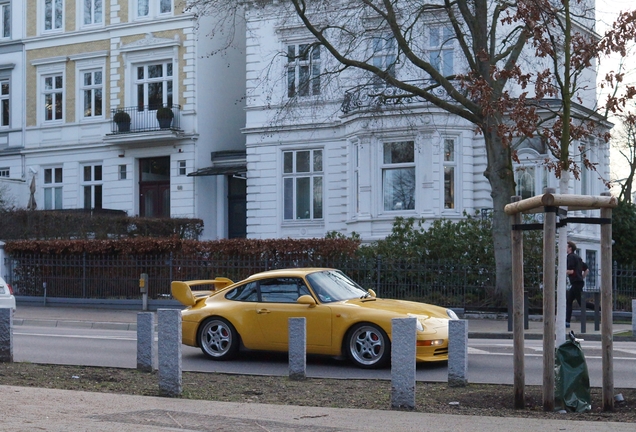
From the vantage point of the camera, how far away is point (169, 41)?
3750cm

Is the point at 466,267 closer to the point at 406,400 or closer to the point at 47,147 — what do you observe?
the point at 406,400

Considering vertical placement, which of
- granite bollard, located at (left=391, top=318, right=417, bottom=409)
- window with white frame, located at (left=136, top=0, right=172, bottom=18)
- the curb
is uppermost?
window with white frame, located at (left=136, top=0, right=172, bottom=18)

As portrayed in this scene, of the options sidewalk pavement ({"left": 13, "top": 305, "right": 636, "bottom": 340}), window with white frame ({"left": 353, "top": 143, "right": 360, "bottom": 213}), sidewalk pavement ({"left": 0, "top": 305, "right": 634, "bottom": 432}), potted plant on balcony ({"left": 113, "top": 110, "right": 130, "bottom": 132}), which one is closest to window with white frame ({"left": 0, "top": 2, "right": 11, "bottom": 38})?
potted plant on balcony ({"left": 113, "top": 110, "right": 130, "bottom": 132})

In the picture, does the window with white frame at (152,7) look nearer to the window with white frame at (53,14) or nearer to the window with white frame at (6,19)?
the window with white frame at (53,14)

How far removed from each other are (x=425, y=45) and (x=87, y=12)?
15293 mm

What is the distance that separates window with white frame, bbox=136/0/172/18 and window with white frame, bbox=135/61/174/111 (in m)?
1.97

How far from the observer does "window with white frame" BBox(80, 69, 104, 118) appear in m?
39.2

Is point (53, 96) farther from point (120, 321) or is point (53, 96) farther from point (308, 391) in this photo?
point (308, 391)

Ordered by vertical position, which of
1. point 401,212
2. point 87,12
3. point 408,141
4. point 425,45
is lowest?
point 401,212

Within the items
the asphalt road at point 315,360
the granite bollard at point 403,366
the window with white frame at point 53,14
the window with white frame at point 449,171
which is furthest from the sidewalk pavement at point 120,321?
the window with white frame at point 53,14

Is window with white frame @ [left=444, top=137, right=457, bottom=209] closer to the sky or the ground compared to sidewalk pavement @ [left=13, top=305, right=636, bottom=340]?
closer to the sky

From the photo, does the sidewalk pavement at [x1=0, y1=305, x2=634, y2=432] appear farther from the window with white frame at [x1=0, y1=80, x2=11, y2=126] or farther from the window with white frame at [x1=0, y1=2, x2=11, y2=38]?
the window with white frame at [x1=0, y1=2, x2=11, y2=38]

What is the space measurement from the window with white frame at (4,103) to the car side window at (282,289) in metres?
30.3

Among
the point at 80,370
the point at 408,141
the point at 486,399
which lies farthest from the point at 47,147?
the point at 486,399
